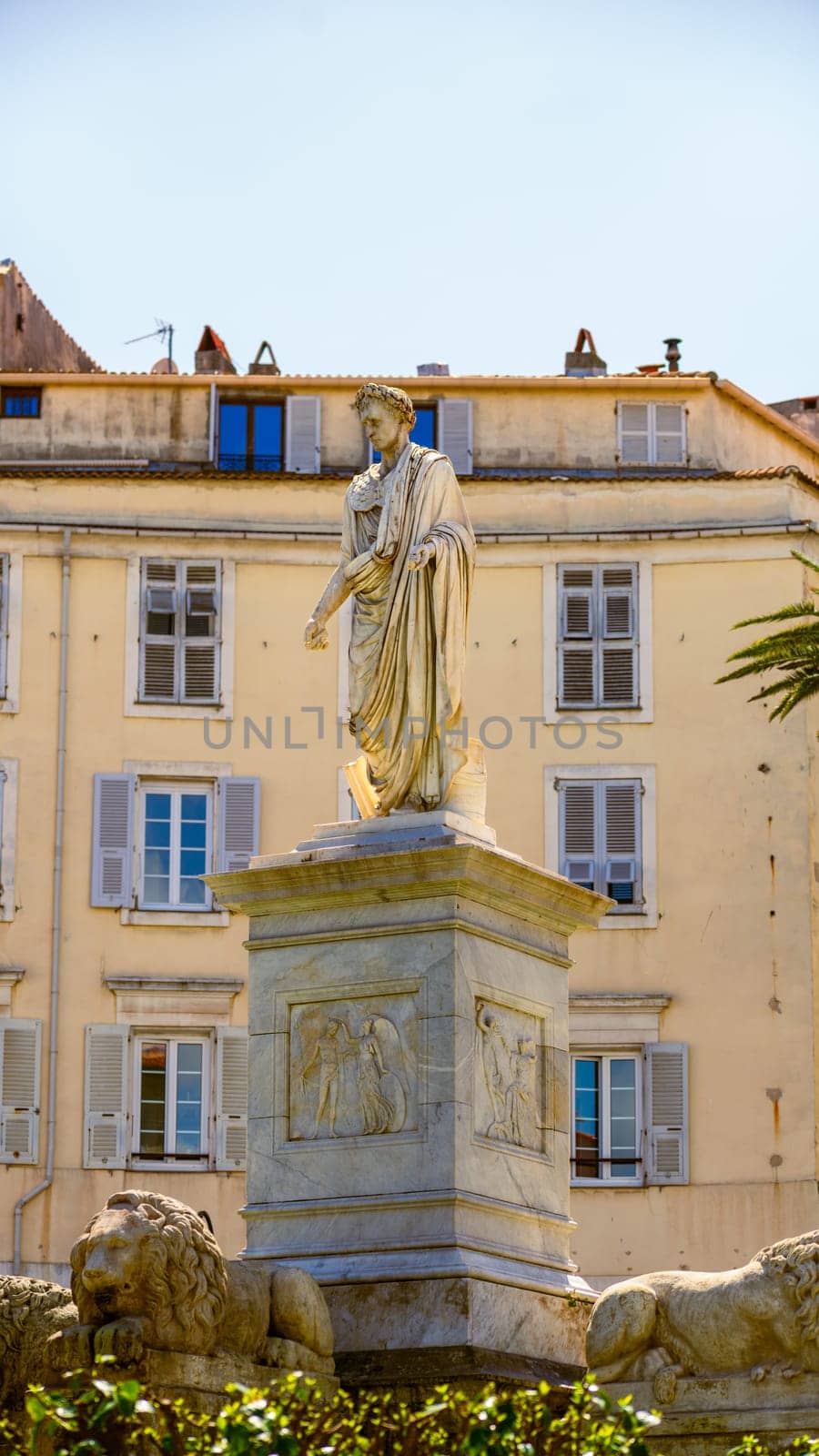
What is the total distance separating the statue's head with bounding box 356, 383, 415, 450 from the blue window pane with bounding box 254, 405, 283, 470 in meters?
22.0

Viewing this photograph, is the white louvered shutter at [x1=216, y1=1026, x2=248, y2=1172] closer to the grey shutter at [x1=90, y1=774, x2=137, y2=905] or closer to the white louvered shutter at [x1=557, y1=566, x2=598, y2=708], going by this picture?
the grey shutter at [x1=90, y1=774, x2=137, y2=905]

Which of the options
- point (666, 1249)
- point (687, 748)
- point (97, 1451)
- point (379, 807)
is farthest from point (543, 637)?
point (97, 1451)

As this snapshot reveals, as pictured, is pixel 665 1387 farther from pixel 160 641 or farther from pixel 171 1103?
pixel 160 641

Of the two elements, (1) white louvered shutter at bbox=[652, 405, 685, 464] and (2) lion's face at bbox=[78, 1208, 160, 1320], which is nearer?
(2) lion's face at bbox=[78, 1208, 160, 1320]

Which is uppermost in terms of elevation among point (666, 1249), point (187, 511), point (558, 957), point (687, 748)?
point (187, 511)

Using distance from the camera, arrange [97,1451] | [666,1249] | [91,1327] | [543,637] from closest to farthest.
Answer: [97,1451] → [91,1327] → [666,1249] → [543,637]

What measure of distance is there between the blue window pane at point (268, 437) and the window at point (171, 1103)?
25.4 ft

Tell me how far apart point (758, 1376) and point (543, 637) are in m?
23.5

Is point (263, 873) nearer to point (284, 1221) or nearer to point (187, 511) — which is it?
point (284, 1221)

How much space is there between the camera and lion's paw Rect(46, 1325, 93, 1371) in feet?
38.7

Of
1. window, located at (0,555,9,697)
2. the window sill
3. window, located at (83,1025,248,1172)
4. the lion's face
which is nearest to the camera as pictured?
the lion's face

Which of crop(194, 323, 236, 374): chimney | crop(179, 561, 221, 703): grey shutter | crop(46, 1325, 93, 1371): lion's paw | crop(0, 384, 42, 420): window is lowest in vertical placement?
crop(46, 1325, 93, 1371): lion's paw

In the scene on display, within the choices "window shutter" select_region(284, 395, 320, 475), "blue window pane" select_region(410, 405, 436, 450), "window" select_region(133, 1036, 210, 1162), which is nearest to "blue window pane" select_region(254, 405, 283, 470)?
"window shutter" select_region(284, 395, 320, 475)

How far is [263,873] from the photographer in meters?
14.4
